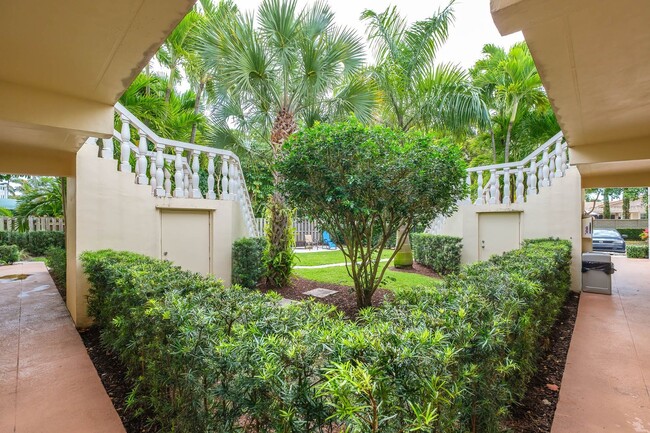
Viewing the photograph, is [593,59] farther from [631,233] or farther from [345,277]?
[631,233]

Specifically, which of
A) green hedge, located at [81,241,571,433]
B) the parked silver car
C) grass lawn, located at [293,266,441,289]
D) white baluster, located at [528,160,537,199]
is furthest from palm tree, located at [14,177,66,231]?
the parked silver car

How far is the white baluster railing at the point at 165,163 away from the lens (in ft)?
17.0

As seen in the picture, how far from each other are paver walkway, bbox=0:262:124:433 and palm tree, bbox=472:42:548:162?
9436 millimetres

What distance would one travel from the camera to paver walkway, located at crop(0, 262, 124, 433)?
2582 mm

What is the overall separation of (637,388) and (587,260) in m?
4.59

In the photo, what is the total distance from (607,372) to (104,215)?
6.95 metres

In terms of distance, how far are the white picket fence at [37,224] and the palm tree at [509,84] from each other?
1852cm

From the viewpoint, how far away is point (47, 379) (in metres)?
3.24

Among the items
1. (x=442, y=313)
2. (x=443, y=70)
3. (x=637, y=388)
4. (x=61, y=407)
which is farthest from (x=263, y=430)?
(x=443, y=70)

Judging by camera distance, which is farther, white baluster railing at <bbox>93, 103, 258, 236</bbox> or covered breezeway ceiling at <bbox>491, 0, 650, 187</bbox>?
white baluster railing at <bbox>93, 103, 258, 236</bbox>

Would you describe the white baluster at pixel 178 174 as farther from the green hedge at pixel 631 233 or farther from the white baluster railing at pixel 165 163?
the green hedge at pixel 631 233

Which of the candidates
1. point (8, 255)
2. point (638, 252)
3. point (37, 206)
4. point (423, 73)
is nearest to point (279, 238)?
point (423, 73)

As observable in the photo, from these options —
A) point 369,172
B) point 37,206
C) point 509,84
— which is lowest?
point 37,206

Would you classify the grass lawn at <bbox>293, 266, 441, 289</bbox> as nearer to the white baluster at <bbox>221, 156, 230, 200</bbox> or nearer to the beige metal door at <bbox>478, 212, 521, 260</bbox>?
the beige metal door at <bbox>478, 212, 521, 260</bbox>
